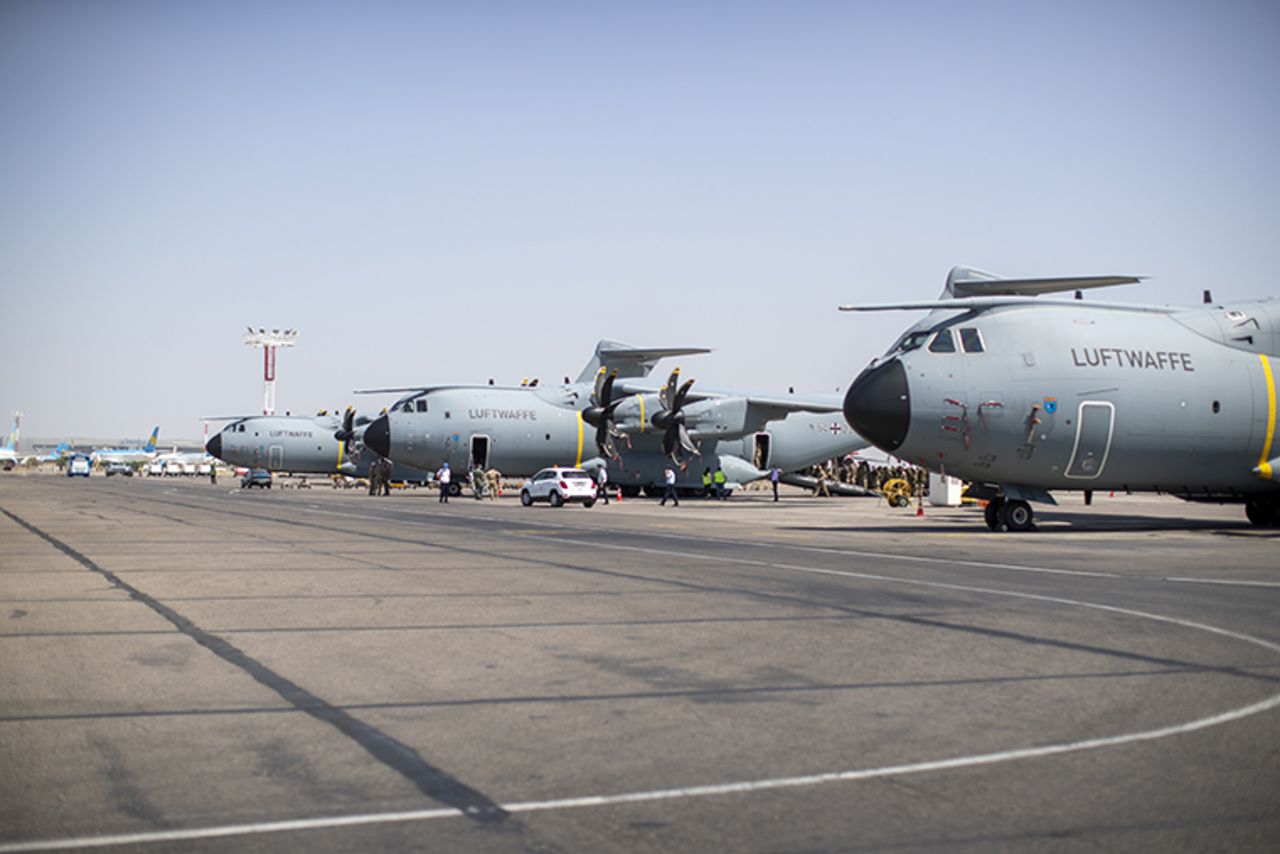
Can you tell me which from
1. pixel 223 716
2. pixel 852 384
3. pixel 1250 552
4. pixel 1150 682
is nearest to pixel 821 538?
pixel 852 384

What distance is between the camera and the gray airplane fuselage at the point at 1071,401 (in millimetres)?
25344

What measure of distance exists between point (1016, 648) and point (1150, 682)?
1.59 m

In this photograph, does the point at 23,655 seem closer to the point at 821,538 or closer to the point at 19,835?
the point at 19,835

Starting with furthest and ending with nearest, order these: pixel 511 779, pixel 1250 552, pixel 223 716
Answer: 1. pixel 1250 552
2. pixel 223 716
3. pixel 511 779

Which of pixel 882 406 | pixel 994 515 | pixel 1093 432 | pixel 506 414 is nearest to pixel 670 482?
pixel 506 414

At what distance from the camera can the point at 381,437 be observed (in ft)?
167

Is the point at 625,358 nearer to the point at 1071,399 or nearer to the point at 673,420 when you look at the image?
the point at 673,420

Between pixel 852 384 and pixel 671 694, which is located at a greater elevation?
pixel 852 384

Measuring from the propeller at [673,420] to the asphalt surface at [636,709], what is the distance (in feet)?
107

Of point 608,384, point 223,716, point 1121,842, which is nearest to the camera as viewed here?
point 1121,842

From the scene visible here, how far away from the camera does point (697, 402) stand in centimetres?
5181

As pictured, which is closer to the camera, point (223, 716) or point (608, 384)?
point (223, 716)

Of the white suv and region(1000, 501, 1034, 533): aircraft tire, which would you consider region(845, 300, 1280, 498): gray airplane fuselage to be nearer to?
region(1000, 501, 1034, 533): aircraft tire

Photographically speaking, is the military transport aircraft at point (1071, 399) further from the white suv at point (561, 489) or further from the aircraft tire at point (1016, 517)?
the white suv at point (561, 489)
